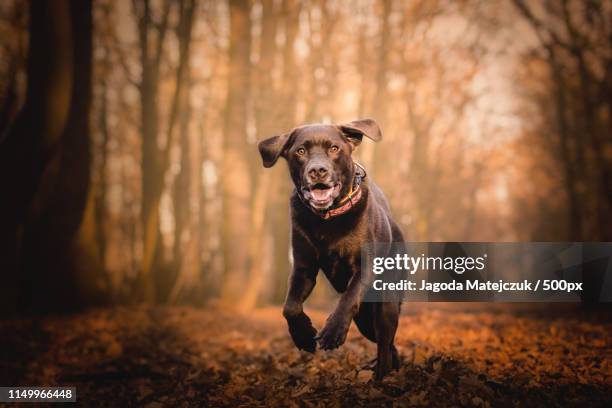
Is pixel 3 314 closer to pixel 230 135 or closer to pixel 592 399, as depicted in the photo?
pixel 230 135

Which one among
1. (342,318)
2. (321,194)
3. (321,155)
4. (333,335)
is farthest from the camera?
(321,155)

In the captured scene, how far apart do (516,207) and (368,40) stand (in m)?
26.6

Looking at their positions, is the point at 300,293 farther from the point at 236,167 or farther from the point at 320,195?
the point at 236,167

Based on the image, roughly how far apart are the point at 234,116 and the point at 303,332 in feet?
38.4

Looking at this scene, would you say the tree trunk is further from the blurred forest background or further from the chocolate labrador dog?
the chocolate labrador dog

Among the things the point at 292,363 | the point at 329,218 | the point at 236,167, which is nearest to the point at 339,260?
the point at 329,218

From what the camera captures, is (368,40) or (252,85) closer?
(252,85)

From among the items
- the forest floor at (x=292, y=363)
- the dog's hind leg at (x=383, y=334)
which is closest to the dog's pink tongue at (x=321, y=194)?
the dog's hind leg at (x=383, y=334)

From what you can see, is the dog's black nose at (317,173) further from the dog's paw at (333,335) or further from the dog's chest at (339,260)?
the dog's paw at (333,335)

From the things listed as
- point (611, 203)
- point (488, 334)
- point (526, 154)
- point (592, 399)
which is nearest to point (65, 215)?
point (488, 334)

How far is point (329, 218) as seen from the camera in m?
4.81

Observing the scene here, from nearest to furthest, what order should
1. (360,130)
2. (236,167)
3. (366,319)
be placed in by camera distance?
(360,130)
(366,319)
(236,167)

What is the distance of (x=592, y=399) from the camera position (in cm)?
483

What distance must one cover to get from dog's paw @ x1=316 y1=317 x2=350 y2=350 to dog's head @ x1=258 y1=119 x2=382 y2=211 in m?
0.97
